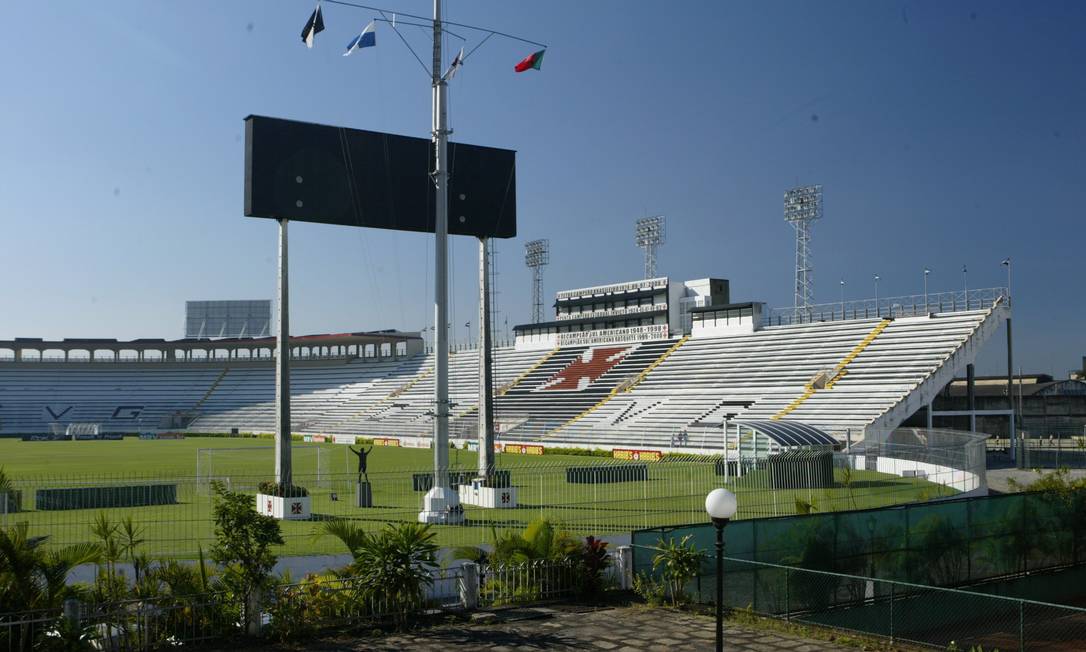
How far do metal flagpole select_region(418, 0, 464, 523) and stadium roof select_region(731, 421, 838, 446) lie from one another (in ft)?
44.5

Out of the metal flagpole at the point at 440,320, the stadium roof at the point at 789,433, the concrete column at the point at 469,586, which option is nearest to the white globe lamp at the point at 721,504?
the concrete column at the point at 469,586

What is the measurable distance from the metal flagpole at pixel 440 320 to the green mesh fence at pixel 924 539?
28.9 ft

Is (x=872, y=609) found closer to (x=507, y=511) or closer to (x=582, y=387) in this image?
(x=507, y=511)

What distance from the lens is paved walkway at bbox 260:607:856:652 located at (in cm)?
1275

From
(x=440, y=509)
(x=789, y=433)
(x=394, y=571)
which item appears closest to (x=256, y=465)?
(x=440, y=509)

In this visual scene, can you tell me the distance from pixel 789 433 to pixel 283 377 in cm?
1832

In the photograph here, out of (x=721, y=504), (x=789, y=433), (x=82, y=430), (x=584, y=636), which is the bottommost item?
(x=82, y=430)

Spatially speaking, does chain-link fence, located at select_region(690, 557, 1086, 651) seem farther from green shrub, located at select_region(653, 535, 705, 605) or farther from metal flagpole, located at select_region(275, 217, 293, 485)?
metal flagpole, located at select_region(275, 217, 293, 485)

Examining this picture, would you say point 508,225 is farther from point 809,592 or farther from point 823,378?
point 823,378

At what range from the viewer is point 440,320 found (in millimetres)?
24562

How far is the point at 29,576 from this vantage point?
39.1 ft

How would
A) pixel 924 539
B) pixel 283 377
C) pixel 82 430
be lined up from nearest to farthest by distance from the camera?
pixel 924 539
pixel 283 377
pixel 82 430

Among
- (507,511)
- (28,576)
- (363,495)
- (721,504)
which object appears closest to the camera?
(721,504)

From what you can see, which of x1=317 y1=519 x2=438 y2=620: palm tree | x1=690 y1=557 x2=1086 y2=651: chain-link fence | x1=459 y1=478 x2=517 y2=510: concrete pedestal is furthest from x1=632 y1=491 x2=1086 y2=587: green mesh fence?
x1=459 y1=478 x2=517 y2=510: concrete pedestal
